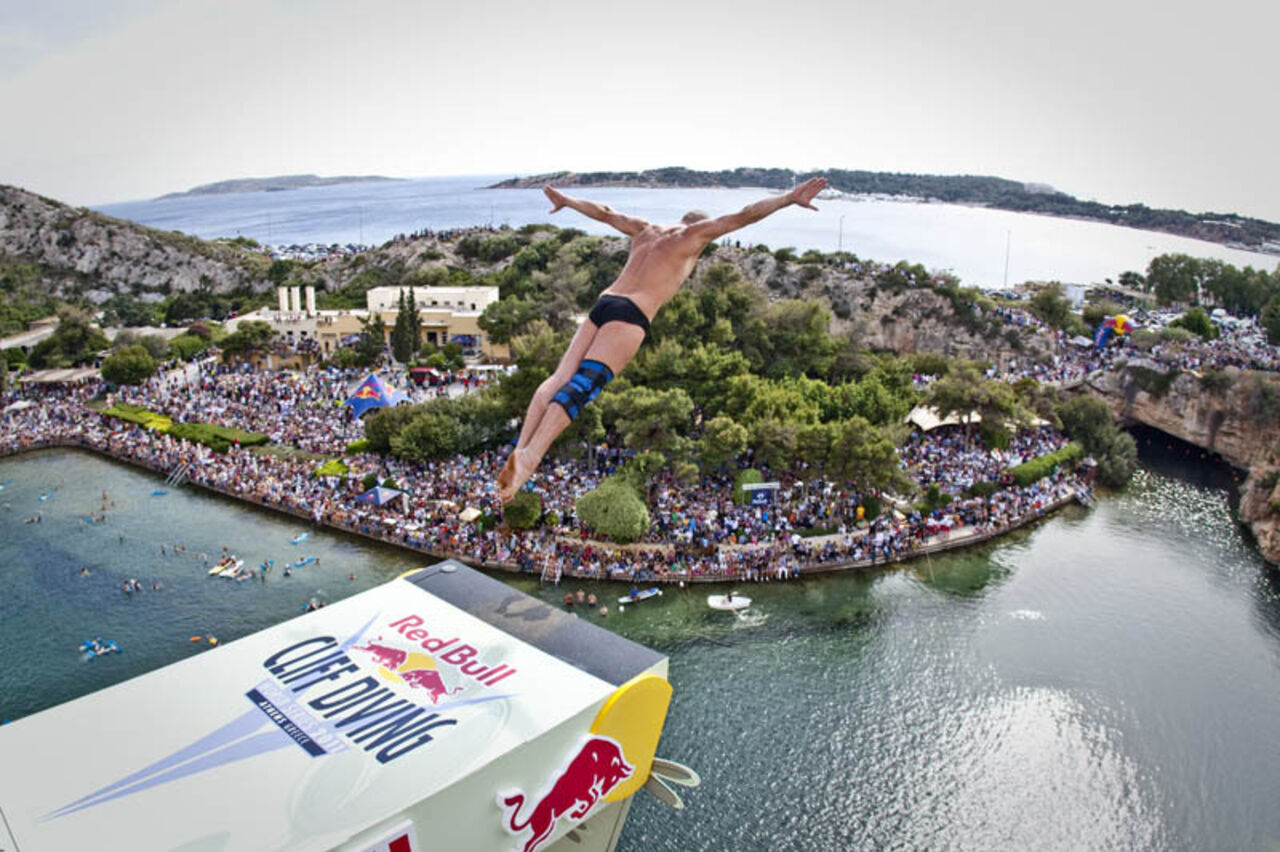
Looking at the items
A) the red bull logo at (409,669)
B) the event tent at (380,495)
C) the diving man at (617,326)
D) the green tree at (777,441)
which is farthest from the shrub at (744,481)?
the diving man at (617,326)

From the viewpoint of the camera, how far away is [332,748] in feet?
39.8

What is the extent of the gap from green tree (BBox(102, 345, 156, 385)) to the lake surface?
517 inches

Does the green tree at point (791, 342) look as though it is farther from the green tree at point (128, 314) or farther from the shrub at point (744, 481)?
the green tree at point (128, 314)

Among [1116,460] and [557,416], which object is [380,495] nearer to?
[557,416]

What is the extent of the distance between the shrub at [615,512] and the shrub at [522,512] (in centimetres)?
167

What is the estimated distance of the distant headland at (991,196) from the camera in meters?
134

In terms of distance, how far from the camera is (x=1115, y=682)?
77.7ft

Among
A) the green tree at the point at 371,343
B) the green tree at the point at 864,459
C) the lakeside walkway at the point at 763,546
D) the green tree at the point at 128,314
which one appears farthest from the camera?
the green tree at the point at 128,314

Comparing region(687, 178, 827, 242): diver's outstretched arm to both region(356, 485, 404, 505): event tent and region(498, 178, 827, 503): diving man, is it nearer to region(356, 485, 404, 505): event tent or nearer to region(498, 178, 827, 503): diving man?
region(498, 178, 827, 503): diving man

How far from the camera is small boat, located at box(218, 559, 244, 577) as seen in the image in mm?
28031

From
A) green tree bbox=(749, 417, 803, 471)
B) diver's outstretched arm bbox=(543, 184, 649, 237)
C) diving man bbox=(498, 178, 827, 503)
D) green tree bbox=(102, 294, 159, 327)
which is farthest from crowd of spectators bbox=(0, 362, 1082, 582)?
green tree bbox=(102, 294, 159, 327)

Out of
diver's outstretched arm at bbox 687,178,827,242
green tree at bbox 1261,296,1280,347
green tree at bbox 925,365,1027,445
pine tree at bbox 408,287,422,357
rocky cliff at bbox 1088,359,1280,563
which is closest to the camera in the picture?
diver's outstretched arm at bbox 687,178,827,242

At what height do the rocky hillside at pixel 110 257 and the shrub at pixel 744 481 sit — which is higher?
the rocky hillside at pixel 110 257

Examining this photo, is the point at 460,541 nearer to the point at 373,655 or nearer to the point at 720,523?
the point at 720,523
